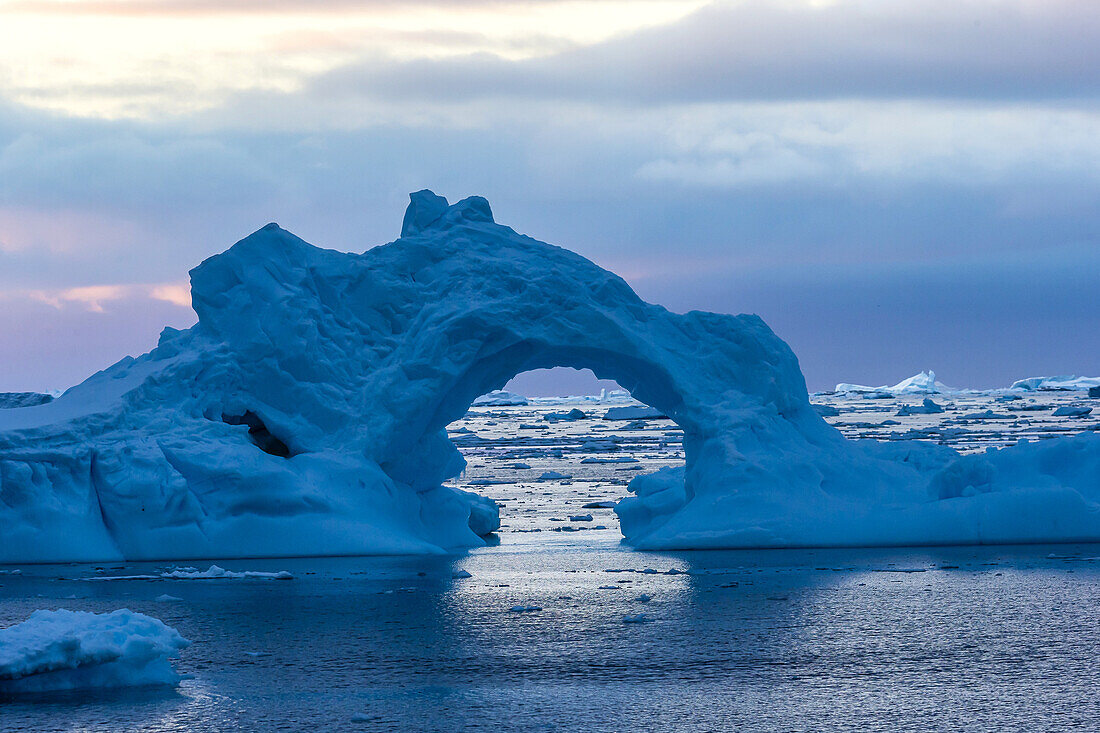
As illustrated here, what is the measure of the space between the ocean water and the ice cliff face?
61 cm

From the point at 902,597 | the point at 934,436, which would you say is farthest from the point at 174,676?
the point at 934,436

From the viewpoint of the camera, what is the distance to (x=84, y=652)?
837 cm

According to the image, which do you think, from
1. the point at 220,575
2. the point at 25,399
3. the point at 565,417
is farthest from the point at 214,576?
the point at 565,417

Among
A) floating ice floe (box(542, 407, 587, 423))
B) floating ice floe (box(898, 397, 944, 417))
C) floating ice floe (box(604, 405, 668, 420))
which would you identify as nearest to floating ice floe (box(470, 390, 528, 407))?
floating ice floe (box(542, 407, 587, 423))

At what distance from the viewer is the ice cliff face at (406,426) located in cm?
1639

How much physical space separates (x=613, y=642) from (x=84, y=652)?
13.0 ft

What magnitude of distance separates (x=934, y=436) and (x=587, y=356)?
29.1 metres

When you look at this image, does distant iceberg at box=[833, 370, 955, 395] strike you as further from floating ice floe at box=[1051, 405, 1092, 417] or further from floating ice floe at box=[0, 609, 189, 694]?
floating ice floe at box=[0, 609, 189, 694]

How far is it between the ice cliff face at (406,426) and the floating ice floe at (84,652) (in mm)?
7494

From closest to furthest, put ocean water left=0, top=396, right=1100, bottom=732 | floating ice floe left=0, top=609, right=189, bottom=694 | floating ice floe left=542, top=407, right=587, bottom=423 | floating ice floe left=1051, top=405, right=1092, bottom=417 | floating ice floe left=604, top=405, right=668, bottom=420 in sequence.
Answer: ocean water left=0, top=396, right=1100, bottom=732, floating ice floe left=0, top=609, right=189, bottom=694, floating ice floe left=1051, top=405, right=1092, bottom=417, floating ice floe left=604, top=405, right=668, bottom=420, floating ice floe left=542, top=407, right=587, bottom=423

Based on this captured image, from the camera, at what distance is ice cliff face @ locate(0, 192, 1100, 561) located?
1639 centimetres

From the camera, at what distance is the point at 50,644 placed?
8336mm

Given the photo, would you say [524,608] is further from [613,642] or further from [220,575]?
[220,575]

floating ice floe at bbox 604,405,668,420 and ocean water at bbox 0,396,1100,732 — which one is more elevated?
floating ice floe at bbox 604,405,668,420
